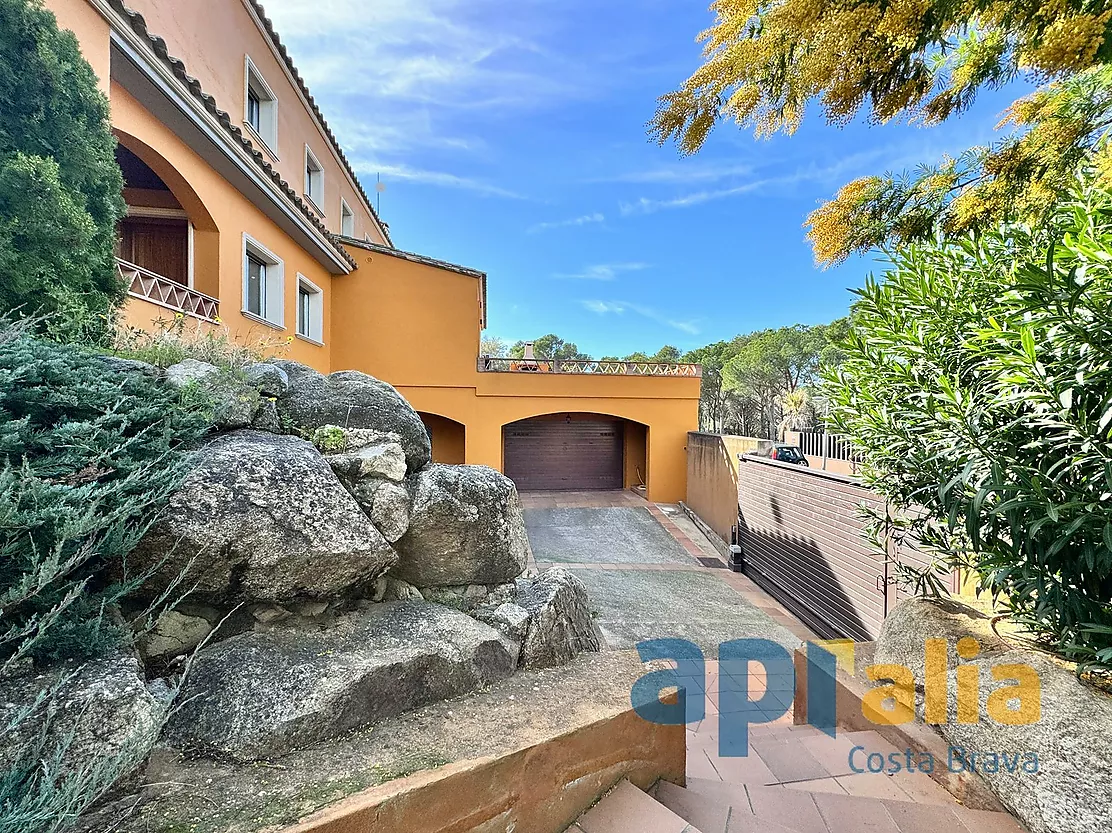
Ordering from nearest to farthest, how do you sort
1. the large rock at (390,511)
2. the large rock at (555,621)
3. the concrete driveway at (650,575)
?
1. the large rock at (390,511)
2. the large rock at (555,621)
3. the concrete driveway at (650,575)

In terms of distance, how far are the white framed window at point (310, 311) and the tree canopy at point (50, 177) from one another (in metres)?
6.44

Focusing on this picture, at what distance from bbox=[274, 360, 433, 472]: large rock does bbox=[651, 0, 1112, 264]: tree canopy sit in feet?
7.91

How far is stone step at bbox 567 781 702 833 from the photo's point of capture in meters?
1.68

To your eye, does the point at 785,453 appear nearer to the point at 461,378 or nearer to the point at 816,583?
the point at 816,583

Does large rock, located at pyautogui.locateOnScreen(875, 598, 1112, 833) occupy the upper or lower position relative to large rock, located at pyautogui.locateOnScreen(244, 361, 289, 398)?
lower

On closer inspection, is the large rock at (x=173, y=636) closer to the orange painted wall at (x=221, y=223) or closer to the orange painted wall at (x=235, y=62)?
the orange painted wall at (x=221, y=223)

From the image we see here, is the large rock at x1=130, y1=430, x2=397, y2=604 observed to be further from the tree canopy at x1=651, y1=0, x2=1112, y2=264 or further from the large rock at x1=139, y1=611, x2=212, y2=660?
the tree canopy at x1=651, y1=0, x2=1112, y2=264

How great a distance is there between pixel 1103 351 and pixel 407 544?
2.97 meters

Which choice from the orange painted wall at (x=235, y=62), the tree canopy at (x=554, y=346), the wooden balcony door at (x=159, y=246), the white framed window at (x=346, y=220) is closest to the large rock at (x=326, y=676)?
the wooden balcony door at (x=159, y=246)

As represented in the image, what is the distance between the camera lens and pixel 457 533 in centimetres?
248

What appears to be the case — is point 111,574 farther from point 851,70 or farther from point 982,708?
point 851,70

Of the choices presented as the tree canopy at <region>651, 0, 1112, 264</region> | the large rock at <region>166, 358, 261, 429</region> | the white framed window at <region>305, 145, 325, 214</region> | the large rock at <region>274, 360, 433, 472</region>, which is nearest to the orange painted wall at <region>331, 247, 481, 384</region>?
the white framed window at <region>305, 145, 325, 214</region>

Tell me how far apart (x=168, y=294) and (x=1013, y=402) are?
761 cm

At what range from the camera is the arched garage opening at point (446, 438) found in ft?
45.3
